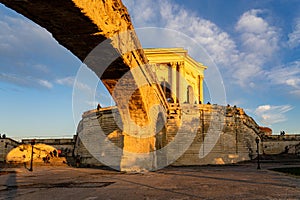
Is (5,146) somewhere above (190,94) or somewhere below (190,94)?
below

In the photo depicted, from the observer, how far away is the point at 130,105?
1608 cm

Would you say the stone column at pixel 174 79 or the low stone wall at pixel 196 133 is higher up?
the stone column at pixel 174 79

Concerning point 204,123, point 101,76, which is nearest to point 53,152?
point 204,123

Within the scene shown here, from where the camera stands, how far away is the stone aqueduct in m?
7.37

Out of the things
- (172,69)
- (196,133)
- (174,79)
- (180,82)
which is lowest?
(196,133)

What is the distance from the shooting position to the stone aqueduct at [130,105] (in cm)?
737

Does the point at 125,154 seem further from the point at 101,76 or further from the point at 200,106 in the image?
the point at 200,106

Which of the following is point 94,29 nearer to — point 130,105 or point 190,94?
point 130,105

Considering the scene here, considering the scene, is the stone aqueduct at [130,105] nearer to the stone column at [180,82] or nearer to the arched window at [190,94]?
the stone column at [180,82]

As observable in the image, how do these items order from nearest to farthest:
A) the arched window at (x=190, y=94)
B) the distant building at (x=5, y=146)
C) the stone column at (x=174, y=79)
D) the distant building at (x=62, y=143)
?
the distant building at (x=5, y=146) → the stone column at (x=174, y=79) → the arched window at (x=190, y=94) → the distant building at (x=62, y=143)

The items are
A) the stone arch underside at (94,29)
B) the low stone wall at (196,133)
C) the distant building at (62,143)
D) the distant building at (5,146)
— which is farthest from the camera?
the distant building at (62,143)

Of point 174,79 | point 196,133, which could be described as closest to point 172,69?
point 174,79

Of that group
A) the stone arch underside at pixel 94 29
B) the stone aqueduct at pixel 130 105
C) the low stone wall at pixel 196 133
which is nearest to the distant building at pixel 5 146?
the stone aqueduct at pixel 130 105

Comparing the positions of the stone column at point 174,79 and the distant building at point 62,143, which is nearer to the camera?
the stone column at point 174,79
